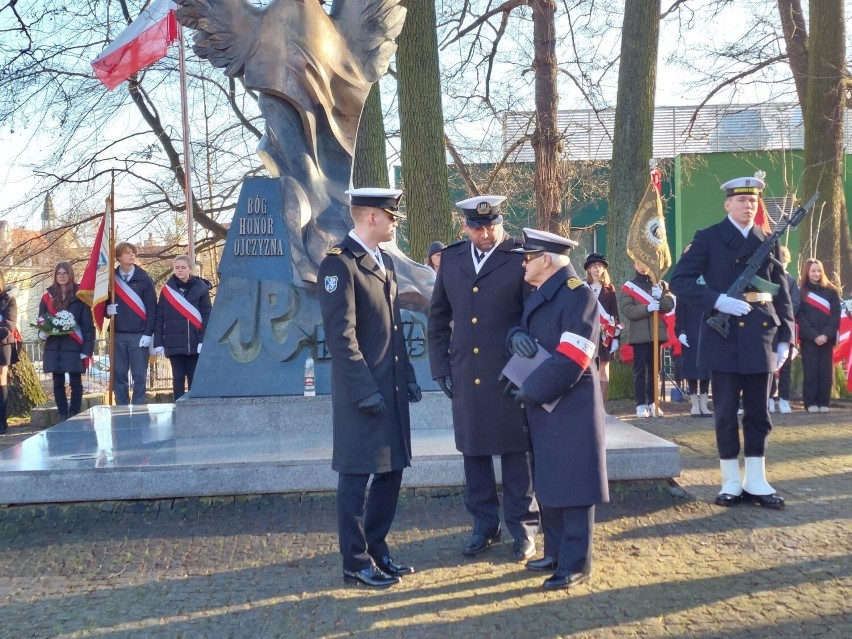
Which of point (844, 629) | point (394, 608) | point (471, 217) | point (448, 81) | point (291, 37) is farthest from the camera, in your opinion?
point (448, 81)

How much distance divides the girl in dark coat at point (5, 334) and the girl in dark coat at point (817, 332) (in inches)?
373

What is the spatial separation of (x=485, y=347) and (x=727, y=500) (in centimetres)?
222

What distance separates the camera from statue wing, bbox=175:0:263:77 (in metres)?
8.54

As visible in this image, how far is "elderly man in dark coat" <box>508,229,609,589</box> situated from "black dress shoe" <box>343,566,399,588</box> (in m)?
0.81

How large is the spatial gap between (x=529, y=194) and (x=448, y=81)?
7.75 meters

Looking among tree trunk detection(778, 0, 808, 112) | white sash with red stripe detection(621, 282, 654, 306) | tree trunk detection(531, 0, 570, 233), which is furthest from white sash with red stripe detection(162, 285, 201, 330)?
tree trunk detection(778, 0, 808, 112)

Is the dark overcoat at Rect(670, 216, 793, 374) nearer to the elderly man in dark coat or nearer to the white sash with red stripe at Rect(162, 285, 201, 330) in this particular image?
the elderly man in dark coat

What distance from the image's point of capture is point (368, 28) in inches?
358

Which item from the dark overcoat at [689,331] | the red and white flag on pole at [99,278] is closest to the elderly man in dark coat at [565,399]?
the dark overcoat at [689,331]

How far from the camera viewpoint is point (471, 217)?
17.6 feet

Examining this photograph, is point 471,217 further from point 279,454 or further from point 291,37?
point 291,37

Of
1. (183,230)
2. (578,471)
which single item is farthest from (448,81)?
(578,471)

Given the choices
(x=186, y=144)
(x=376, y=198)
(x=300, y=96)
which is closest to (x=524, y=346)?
(x=376, y=198)

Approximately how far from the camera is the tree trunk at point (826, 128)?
15.5m
